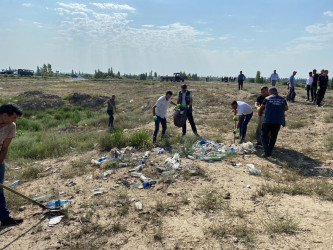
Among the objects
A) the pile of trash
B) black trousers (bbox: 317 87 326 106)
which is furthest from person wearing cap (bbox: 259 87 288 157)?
black trousers (bbox: 317 87 326 106)

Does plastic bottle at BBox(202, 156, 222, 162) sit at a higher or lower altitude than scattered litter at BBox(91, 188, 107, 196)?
higher

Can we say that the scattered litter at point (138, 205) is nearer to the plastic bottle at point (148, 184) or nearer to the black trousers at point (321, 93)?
the plastic bottle at point (148, 184)

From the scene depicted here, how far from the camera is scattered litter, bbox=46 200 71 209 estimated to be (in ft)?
12.0

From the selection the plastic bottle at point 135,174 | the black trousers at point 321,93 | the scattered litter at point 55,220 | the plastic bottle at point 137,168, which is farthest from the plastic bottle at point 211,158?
the black trousers at point 321,93

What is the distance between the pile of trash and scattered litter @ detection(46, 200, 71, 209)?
2673mm

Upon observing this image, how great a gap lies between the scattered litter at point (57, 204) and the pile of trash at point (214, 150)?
105 inches

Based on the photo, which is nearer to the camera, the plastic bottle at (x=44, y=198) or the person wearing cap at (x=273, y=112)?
the plastic bottle at (x=44, y=198)

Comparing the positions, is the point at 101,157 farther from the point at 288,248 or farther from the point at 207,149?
the point at 288,248

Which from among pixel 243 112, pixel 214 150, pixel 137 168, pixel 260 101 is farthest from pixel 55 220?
pixel 260 101

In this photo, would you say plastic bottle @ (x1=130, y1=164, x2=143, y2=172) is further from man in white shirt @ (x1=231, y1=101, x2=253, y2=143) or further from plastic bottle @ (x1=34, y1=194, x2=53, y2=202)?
man in white shirt @ (x1=231, y1=101, x2=253, y2=143)

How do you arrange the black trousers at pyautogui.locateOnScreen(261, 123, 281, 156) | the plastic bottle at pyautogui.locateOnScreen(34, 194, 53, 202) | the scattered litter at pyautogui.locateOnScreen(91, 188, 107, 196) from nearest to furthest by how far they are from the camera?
1. the plastic bottle at pyautogui.locateOnScreen(34, 194, 53, 202)
2. the scattered litter at pyautogui.locateOnScreen(91, 188, 107, 196)
3. the black trousers at pyautogui.locateOnScreen(261, 123, 281, 156)

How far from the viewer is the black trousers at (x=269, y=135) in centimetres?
521

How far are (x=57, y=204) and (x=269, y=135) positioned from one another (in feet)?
14.6

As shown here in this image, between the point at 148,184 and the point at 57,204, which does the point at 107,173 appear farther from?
the point at 57,204
